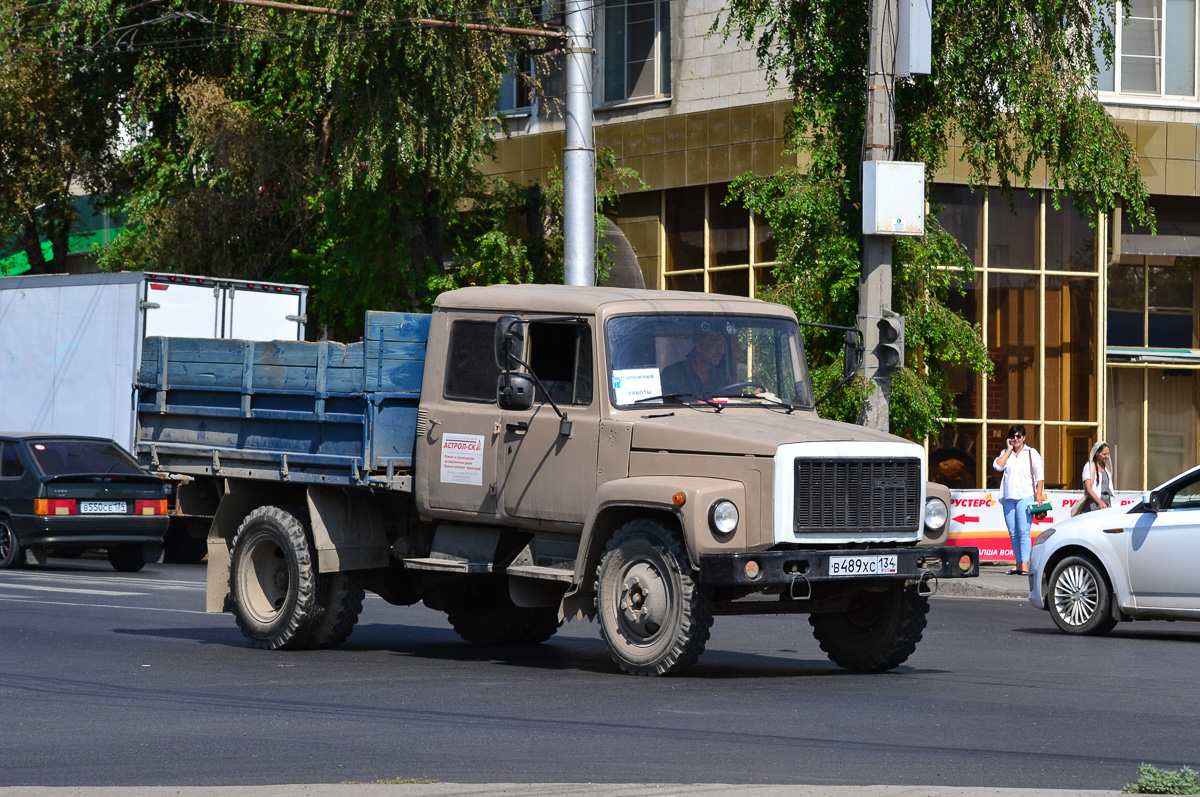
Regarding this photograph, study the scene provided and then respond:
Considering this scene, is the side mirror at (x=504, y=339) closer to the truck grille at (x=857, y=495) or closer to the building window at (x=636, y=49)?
the truck grille at (x=857, y=495)

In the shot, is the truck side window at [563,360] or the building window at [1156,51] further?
→ the building window at [1156,51]

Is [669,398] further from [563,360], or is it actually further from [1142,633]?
[1142,633]


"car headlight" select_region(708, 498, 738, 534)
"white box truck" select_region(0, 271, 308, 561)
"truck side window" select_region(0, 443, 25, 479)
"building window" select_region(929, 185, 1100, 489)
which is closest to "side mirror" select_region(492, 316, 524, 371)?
"car headlight" select_region(708, 498, 738, 534)

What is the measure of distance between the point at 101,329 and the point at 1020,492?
38.7 feet

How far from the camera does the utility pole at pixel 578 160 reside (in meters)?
20.8

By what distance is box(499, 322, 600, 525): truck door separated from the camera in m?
11.6

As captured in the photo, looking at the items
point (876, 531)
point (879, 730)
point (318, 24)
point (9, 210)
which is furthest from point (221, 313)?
point (879, 730)

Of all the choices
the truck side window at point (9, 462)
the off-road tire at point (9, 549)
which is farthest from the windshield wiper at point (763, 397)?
the off-road tire at point (9, 549)

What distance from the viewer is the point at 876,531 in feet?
36.7

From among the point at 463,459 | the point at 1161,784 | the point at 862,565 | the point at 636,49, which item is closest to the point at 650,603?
the point at 862,565

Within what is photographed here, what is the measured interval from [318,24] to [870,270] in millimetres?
9265

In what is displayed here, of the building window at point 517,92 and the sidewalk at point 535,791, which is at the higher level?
the building window at point 517,92

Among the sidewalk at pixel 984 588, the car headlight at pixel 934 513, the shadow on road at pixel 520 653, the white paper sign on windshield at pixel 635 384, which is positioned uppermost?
the white paper sign on windshield at pixel 635 384

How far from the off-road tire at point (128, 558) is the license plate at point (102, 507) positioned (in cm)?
88
